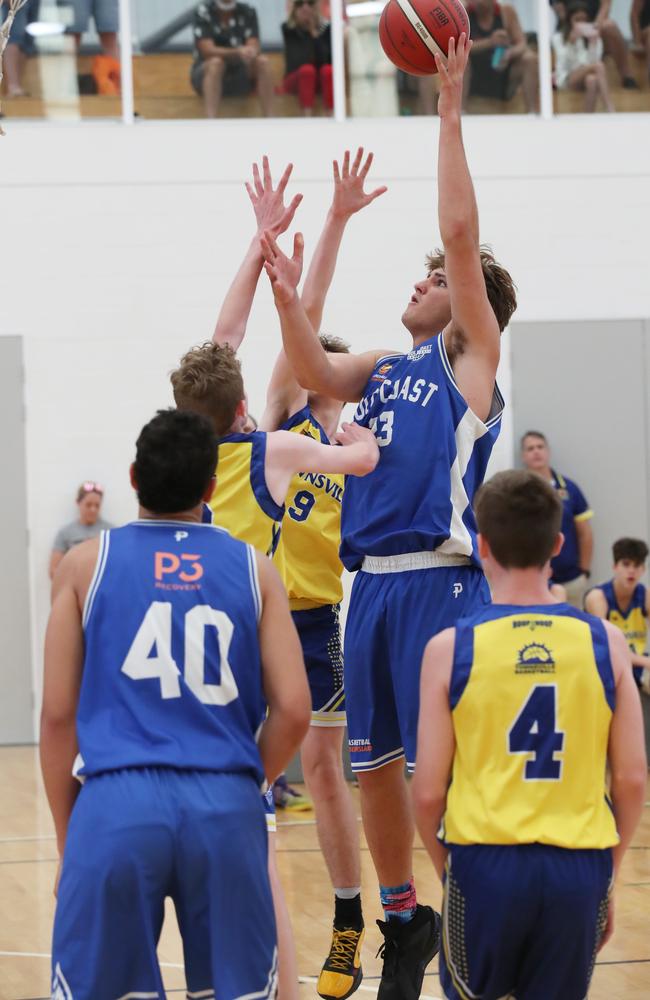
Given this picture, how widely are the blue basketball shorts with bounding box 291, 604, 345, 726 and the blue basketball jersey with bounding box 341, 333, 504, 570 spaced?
22.5 inches

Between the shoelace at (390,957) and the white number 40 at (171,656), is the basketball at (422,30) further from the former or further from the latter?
the shoelace at (390,957)

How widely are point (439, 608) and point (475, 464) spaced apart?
0.46 metres

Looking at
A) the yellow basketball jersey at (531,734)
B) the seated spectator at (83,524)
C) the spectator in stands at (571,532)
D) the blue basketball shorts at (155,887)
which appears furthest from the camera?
the spectator in stands at (571,532)

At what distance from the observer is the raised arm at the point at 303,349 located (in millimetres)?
3855

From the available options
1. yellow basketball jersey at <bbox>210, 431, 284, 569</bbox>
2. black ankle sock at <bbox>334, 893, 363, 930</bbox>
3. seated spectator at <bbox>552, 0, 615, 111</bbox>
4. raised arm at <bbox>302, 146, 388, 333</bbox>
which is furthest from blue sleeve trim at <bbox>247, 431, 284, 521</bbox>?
seated spectator at <bbox>552, 0, 615, 111</bbox>

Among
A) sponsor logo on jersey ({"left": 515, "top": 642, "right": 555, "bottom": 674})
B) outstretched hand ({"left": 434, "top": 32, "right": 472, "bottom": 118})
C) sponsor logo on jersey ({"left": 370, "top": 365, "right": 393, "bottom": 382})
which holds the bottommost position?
sponsor logo on jersey ({"left": 515, "top": 642, "right": 555, "bottom": 674})

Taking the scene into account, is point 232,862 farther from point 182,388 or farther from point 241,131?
point 241,131

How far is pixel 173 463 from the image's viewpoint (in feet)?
9.18

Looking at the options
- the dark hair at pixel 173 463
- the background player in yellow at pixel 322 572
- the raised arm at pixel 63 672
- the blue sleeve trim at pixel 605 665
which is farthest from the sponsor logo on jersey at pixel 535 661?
the background player in yellow at pixel 322 572

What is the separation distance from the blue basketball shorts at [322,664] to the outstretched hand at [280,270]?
3.97ft

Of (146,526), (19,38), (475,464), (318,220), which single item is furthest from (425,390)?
(19,38)

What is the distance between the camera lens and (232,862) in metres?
2.60

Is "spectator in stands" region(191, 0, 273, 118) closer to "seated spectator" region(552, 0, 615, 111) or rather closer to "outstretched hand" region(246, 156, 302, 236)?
"seated spectator" region(552, 0, 615, 111)

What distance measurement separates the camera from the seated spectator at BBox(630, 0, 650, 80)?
37.7 feet
